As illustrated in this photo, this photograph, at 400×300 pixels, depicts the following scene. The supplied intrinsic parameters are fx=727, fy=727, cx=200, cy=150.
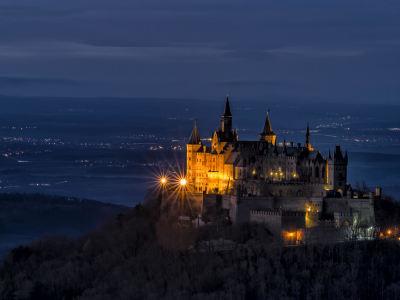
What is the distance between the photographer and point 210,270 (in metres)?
56.7

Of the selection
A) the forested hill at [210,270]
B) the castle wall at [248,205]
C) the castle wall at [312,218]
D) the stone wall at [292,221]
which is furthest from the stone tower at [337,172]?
the forested hill at [210,270]

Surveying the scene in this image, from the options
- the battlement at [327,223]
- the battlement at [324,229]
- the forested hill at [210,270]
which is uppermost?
the battlement at [327,223]

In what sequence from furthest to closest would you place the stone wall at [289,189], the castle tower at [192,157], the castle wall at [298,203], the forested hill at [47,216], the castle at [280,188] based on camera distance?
the forested hill at [47,216], the castle tower at [192,157], the stone wall at [289,189], the castle wall at [298,203], the castle at [280,188]

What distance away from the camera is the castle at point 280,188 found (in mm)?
61562

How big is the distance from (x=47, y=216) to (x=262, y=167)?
77.2 metres

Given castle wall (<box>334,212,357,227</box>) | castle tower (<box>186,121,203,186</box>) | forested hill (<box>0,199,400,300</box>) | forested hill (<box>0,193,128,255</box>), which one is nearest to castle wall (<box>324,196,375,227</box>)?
castle wall (<box>334,212,357,227</box>)

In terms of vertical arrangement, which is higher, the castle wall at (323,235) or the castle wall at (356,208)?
the castle wall at (356,208)

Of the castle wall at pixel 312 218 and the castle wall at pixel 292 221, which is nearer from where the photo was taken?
the castle wall at pixel 292 221

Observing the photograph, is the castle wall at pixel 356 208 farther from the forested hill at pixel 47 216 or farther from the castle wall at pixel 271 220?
the forested hill at pixel 47 216

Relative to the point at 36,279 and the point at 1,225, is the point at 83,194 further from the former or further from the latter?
the point at 36,279

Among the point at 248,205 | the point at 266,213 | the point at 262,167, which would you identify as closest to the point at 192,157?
the point at 262,167

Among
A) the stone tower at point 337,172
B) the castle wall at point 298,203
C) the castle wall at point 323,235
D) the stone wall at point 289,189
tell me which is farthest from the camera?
the stone wall at point 289,189

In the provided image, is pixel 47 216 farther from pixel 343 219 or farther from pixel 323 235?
pixel 323 235

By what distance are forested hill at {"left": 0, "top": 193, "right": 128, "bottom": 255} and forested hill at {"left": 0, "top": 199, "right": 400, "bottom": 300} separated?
212ft
